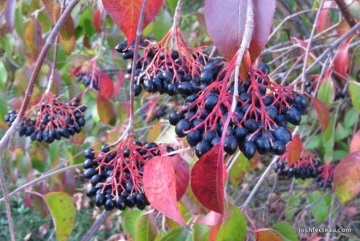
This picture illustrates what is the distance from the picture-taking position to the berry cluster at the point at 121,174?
78 cm

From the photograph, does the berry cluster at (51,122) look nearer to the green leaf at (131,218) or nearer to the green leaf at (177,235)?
the green leaf at (131,218)

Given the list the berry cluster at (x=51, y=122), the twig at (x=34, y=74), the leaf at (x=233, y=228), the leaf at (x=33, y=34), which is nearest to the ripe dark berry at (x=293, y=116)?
the leaf at (x=233, y=228)

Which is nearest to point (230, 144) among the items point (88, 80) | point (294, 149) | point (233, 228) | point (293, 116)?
point (293, 116)

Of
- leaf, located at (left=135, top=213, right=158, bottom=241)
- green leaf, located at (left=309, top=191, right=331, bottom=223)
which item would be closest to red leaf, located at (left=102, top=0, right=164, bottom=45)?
leaf, located at (left=135, top=213, right=158, bottom=241)

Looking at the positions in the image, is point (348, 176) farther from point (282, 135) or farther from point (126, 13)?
point (126, 13)

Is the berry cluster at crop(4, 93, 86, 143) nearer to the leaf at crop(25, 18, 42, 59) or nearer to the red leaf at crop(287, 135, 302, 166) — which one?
the leaf at crop(25, 18, 42, 59)

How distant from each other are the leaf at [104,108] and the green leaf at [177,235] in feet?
3.57

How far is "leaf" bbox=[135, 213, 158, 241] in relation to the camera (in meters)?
0.91

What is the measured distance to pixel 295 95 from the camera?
0.65m

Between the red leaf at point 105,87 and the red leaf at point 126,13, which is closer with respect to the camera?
the red leaf at point 126,13

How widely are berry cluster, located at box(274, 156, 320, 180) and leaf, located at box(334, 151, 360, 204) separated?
485 mm

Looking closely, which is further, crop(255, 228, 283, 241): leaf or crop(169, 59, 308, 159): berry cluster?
crop(255, 228, 283, 241): leaf

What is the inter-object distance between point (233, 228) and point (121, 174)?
8.9 inches

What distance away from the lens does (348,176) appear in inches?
40.9
